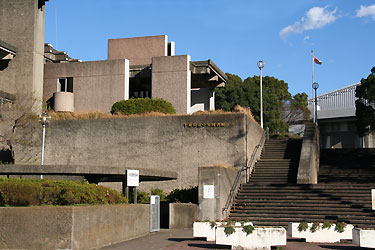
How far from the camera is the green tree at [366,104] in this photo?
32.6 metres

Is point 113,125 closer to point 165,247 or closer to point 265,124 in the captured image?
point 165,247

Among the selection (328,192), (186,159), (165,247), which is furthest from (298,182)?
(165,247)

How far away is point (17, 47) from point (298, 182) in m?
20.0

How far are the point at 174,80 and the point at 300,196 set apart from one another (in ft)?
42.9

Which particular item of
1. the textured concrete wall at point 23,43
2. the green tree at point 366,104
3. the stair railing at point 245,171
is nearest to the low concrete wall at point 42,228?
the stair railing at point 245,171

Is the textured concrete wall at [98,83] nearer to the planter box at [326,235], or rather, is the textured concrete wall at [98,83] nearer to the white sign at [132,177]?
the white sign at [132,177]

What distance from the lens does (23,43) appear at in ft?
103

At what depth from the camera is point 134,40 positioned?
35938 mm

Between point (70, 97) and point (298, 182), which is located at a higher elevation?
point (70, 97)

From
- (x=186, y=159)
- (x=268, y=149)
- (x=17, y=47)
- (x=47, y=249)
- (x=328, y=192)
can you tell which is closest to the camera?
(x=47, y=249)

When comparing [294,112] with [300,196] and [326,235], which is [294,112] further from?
[326,235]

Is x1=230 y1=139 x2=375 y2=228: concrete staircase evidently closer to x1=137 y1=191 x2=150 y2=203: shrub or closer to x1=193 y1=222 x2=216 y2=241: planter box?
x1=193 y1=222 x2=216 y2=241: planter box

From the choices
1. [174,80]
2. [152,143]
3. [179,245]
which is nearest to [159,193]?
[152,143]

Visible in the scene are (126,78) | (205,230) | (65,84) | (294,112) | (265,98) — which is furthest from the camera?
(294,112)
